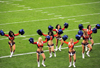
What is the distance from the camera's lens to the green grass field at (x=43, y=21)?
16766 mm

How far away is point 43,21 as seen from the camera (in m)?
24.5

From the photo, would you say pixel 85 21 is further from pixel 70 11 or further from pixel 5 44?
pixel 5 44

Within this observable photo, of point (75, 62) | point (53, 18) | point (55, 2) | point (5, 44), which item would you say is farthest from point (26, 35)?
point (55, 2)

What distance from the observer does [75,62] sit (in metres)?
16.6

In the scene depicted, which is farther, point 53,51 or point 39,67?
point 53,51

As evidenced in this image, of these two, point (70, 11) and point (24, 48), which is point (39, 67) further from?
point (70, 11)

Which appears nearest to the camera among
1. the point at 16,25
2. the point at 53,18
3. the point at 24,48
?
the point at 24,48

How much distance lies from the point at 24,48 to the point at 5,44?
1701 millimetres

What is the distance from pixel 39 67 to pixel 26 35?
5.94 m

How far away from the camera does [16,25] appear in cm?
2358

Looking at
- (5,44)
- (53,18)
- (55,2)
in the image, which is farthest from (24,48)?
(55,2)

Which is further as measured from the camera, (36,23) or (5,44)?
(36,23)

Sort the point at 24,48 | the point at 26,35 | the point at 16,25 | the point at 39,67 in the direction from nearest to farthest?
the point at 39,67 → the point at 24,48 → the point at 26,35 → the point at 16,25

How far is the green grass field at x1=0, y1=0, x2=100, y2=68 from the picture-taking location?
16.8 metres
